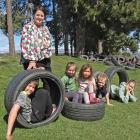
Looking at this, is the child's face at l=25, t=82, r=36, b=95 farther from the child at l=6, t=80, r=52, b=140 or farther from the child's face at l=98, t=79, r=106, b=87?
the child's face at l=98, t=79, r=106, b=87

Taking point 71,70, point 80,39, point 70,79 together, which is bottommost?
point 80,39

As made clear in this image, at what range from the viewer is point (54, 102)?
317 inches

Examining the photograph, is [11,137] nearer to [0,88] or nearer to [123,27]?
[0,88]

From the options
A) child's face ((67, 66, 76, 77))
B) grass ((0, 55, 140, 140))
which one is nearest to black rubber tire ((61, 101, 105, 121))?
grass ((0, 55, 140, 140))

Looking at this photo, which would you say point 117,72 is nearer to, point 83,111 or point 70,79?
point 70,79

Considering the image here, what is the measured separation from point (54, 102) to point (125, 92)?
2.77 meters

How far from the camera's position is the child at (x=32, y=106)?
6.81 meters

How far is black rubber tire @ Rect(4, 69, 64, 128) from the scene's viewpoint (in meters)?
7.04

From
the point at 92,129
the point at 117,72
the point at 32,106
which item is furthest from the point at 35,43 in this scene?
the point at 117,72

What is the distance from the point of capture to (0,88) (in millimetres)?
11180

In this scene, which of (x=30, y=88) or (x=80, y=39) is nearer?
(x=30, y=88)

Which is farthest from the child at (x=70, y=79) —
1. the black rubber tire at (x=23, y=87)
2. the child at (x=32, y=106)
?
the child at (x=32, y=106)

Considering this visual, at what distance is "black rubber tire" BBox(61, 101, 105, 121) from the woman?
1.02 meters

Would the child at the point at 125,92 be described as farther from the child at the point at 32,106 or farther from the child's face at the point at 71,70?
the child at the point at 32,106
